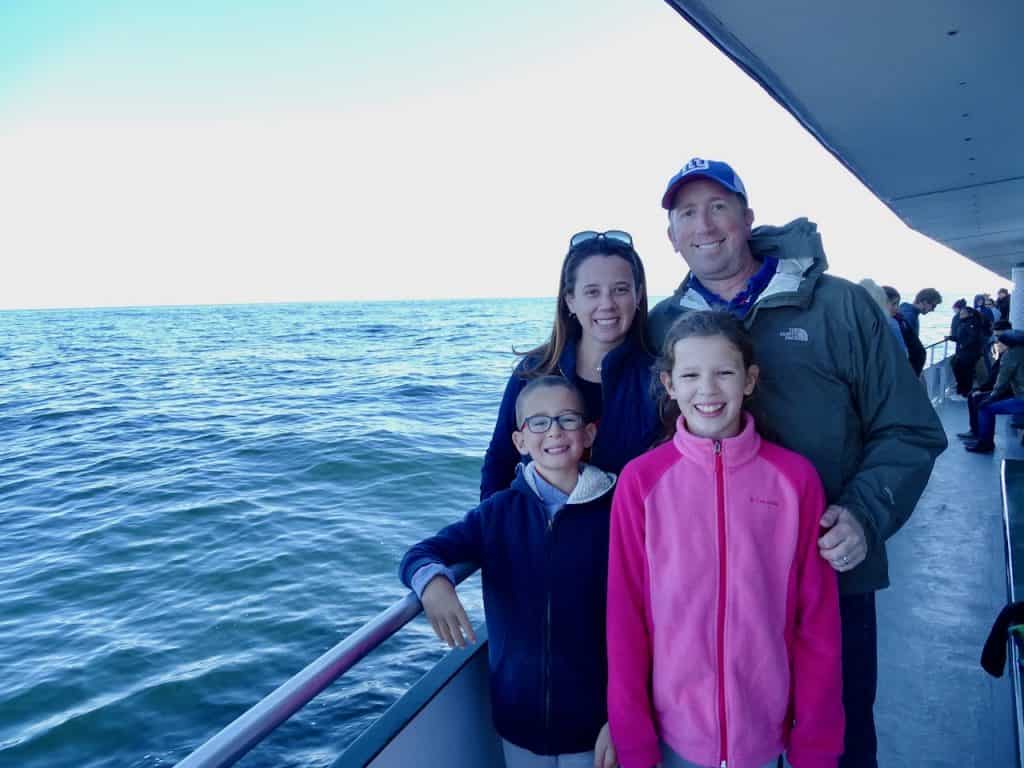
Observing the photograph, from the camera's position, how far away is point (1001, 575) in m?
3.40

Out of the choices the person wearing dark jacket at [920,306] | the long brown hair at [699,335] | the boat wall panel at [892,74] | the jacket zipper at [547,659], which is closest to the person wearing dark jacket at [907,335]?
the person wearing dark jacket at [920,306]

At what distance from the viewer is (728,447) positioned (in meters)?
1.39

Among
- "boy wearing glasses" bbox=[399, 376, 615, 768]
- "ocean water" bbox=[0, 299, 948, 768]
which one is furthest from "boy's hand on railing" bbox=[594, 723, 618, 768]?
"ocean water" bbox=[0, 299, 948, 768]

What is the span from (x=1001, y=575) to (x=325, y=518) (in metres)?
6.61

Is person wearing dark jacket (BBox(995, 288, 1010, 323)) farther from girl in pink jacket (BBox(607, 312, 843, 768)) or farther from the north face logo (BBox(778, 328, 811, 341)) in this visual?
girl in pink jacket (BBox(607, 312, 843, 768))

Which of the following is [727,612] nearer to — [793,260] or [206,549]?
[793,260]

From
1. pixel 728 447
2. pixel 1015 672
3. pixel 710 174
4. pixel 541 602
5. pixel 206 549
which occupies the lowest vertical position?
pixel 206 549

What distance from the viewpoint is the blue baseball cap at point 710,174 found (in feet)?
5.42

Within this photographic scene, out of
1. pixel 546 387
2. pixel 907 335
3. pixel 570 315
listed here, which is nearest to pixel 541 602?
pixel 546 387

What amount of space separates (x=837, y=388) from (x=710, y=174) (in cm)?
59

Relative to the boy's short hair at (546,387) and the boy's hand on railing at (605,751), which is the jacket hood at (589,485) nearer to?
the boy's short hair at (546,387)

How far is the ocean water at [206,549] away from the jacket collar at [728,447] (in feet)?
11.4

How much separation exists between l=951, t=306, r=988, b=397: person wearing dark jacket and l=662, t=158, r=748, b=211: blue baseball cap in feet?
24.7

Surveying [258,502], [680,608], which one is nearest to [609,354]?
[680,608]
